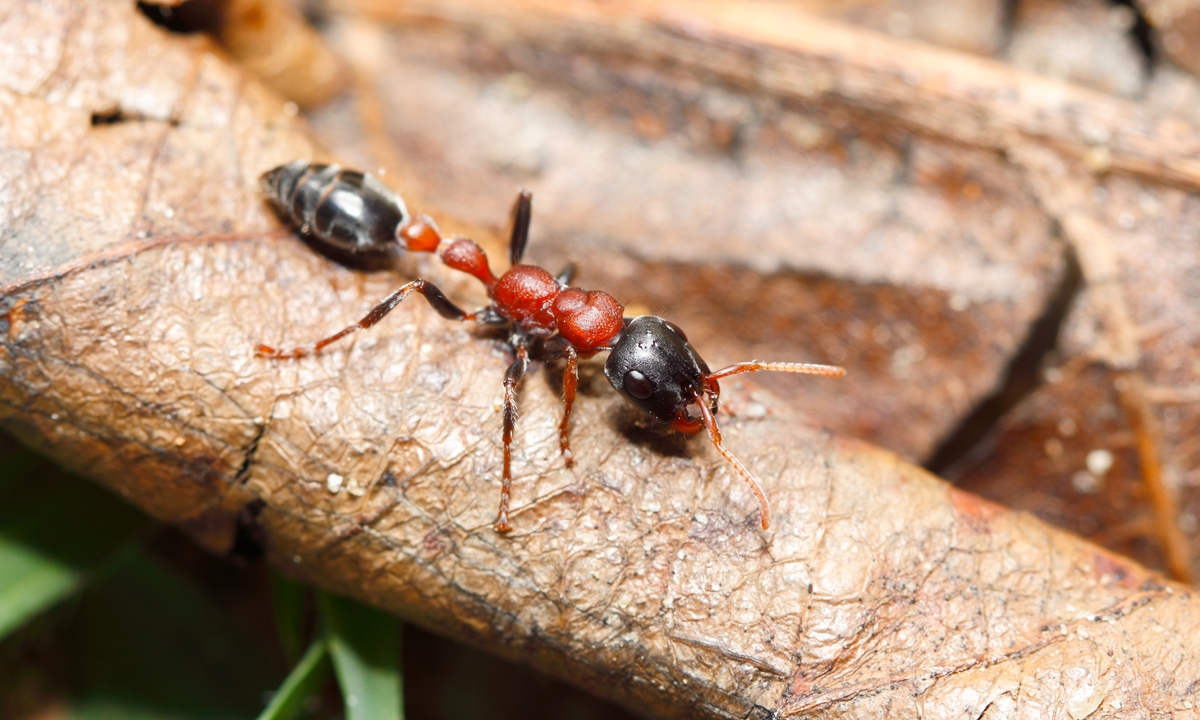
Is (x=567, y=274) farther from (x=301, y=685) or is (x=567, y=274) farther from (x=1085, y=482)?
(x=1085, y=482)

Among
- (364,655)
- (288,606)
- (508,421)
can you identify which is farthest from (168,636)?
(508,421)

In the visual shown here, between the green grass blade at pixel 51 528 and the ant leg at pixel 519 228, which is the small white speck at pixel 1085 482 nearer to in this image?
the ant leg at pixel 519 228

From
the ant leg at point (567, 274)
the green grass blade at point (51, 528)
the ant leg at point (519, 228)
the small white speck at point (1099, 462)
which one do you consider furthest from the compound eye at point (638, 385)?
the small white speck at point (1099, 462)

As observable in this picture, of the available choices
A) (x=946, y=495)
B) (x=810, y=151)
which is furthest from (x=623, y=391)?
(x=810, y=151)

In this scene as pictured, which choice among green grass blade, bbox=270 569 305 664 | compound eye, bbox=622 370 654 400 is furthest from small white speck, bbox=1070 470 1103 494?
green grass blade, bbox=270 569 305 664

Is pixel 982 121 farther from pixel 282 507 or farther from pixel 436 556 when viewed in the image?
pixel 282 507

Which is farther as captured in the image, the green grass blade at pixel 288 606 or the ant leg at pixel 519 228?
the ant leg at pixel 519 228
